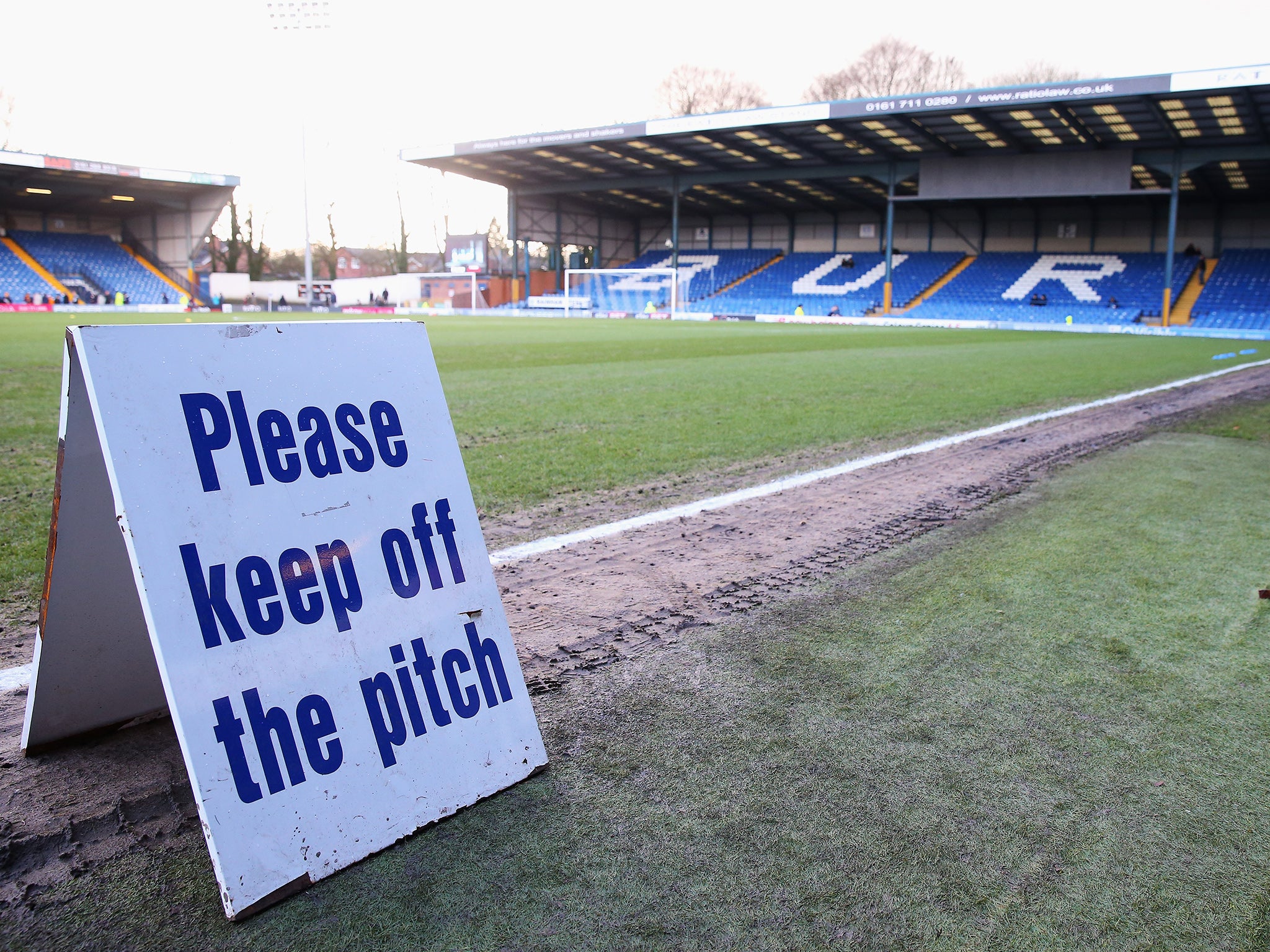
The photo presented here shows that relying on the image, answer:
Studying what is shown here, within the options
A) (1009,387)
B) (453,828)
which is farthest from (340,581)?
(1009,387)

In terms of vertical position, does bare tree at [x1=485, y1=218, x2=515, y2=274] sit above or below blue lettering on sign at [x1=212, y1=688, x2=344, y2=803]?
below

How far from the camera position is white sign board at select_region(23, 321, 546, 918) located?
1.75 m

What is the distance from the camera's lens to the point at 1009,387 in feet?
37.7

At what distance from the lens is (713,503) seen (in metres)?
5.03

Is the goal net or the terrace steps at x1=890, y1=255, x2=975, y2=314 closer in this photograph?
the terrace steps at x1=890, y1=255, x2=975, y2=314

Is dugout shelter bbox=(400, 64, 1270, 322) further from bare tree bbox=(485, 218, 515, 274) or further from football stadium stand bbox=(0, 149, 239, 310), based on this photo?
football stadium stand bbox=(0, 149, 239, 310)

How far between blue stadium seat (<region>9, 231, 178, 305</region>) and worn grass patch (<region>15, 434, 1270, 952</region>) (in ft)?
168

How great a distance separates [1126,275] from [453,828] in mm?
44035

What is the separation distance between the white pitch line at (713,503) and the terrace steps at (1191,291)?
30.9 metres

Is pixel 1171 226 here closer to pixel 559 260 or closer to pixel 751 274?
pixel 751 274

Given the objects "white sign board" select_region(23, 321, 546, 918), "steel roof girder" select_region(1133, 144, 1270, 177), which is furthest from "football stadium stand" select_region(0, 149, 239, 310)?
"white sign board" select_region(23, 321, 546, 918)

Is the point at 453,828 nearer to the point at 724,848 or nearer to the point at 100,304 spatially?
the point at 724,848

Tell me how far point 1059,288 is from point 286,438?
142 ft

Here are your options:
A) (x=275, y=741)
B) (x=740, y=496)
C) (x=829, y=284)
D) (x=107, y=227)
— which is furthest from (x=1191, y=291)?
(x=107, y=227)
